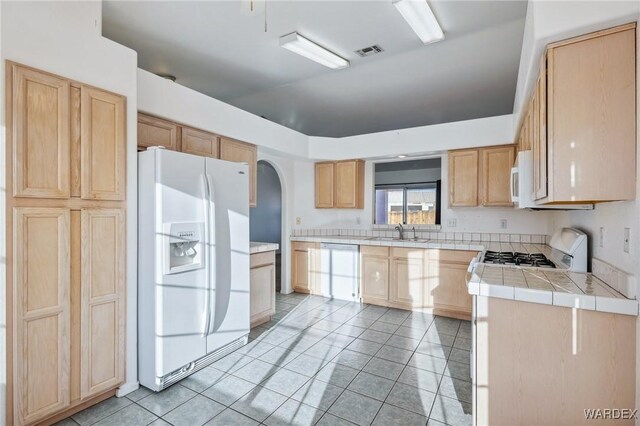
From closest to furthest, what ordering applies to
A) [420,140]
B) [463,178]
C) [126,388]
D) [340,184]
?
1. [126,388]
2. [463,178]
3. [420,140]
4. [340,184]

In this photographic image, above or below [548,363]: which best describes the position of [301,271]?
below

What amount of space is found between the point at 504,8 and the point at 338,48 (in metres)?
1.37

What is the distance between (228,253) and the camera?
2846 millimetres

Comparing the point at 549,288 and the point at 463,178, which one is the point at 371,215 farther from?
the point at 549,288

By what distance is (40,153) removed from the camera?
1854 millimetres

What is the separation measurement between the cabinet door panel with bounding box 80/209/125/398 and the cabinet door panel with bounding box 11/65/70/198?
275mm

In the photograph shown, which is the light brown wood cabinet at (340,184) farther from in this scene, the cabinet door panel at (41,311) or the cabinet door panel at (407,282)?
the cabinet door panel at (41,311)

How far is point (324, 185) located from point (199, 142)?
7.77 feet

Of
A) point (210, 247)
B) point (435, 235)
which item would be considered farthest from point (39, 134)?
point (435, 235)

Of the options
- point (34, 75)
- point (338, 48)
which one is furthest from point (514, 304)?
point (34, 75)

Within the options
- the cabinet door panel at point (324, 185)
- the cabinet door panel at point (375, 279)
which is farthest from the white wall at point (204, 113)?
the cabinet door panel at point (375, 279)

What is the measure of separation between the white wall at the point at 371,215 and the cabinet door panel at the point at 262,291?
62.3 inches

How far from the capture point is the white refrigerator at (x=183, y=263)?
2291 mm

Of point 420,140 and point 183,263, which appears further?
point 420,140
